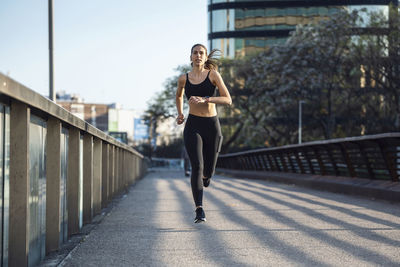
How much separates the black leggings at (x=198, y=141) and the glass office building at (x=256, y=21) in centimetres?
5758

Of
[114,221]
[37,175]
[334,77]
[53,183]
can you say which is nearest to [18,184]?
[37,175]

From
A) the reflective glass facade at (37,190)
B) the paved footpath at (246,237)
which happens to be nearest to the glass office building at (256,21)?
the paved footpath at (246,237)

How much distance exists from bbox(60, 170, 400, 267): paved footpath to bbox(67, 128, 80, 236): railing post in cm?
27

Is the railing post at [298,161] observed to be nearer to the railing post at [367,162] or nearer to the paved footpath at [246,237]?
the railing post at [367,162]

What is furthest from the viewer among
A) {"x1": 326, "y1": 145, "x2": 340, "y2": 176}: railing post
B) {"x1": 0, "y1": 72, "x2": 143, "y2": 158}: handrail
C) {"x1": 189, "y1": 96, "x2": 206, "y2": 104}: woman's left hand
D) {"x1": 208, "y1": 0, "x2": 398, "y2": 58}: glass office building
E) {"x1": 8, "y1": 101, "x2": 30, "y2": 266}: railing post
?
{"x1": 208, "y1": 0, "x2": 398, "y2": 58}: glass office building

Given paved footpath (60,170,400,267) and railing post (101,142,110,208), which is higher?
railing post (101,142,110,208)

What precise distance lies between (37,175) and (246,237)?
221 cm

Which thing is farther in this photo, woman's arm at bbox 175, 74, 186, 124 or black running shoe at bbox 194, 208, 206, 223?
woman's arm at bbox 175, 74, 186, 124

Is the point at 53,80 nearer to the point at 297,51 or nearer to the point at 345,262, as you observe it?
the point at 345,262

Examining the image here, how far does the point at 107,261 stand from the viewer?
15.3 ft

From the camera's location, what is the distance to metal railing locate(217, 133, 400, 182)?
11.1m

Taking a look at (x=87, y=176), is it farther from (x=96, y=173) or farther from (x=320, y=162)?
(x=320, y=162)

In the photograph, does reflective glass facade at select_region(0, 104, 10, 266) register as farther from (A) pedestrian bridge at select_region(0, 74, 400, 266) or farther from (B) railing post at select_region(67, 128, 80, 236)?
(B) railing post at select_region(67, 128, 80, 236)

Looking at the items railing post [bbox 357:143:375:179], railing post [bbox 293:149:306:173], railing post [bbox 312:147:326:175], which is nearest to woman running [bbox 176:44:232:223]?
railing post [bbox 357:143:375:179]
